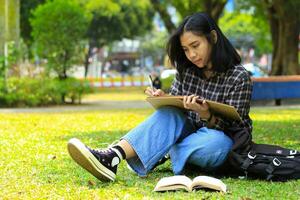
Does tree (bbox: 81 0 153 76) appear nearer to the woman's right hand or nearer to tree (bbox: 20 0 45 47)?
tree (bbox: 20 0 45 47)

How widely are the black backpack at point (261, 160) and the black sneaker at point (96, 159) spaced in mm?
827

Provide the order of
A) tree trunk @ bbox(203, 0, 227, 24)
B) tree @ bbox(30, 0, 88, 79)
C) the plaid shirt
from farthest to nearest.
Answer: tree trunk @ bbox(203, 0, 227, 24) < tree @ bbox(30, 0, 88, 79) < the plaid shirt

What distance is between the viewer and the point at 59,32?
711 inches

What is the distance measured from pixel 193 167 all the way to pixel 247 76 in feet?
2.67

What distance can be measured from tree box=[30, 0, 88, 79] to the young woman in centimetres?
1342

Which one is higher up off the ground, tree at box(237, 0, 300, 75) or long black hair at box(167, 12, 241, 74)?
long black hair at box(167, 12, 241, 74)

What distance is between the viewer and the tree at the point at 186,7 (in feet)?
79.3

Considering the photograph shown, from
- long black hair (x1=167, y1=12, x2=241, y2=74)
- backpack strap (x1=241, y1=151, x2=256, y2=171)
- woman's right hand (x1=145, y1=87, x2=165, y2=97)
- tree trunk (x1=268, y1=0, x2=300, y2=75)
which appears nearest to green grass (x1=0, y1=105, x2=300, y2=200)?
backpack strap (x1=241, y1=151, x2=256, y2=171)

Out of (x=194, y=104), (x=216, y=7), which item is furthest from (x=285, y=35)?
(x=194, y=104)

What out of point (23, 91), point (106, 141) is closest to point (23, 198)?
point (106, 141)

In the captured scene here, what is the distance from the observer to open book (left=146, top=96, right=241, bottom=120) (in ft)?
14.9

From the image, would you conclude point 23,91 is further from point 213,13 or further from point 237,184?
point 237,184

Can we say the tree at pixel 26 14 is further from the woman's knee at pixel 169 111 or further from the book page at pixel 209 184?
the book page at pixel 209 184

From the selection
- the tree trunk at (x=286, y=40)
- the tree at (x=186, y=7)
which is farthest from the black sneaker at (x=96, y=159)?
the tree at (x=186, y=7)
